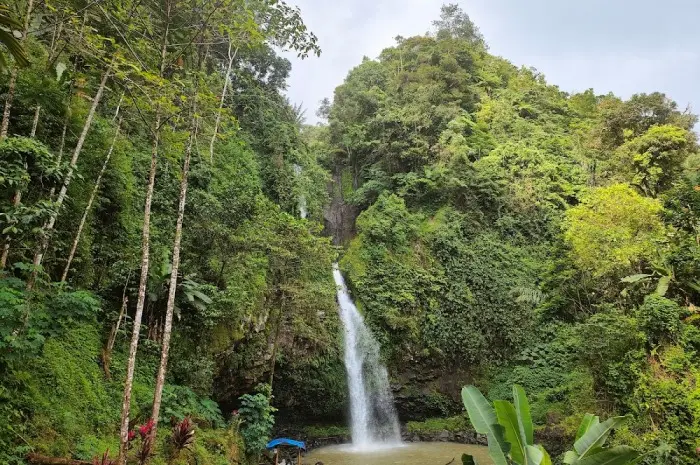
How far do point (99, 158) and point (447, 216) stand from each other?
16.0 meters

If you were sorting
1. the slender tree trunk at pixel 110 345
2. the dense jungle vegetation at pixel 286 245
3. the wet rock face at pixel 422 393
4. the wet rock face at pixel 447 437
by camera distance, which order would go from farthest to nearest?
1. the wet rock face at pixel 422 393
2. the wet rock face at pixel 447 437
3. the slender tree trunk at pixel 110 345
4. the dense jungle vegetation at pixel 286 245

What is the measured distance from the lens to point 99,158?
357 inches

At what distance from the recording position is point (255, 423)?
9984 mm

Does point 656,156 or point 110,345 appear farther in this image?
point 656,156

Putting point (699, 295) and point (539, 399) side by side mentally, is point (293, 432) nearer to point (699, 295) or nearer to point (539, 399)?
point (539, 399)

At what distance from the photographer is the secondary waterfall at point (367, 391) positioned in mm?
15305

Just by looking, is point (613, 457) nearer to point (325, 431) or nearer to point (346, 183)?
point (325, 431)

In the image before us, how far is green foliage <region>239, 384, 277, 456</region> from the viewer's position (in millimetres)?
9789

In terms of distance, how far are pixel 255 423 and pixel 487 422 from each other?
7.09 metres

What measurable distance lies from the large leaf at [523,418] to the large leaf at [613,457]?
472 millimetres

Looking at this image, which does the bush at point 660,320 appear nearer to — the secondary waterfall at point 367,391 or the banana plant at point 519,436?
the banana plant at point 519,436

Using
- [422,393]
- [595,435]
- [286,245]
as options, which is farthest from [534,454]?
[422,393]

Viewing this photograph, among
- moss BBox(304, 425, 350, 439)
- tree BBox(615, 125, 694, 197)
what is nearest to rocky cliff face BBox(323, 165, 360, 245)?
moss BBox(304, 425, 350, 439)

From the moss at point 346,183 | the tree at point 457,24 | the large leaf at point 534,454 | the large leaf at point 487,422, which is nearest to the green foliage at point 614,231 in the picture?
the large leaf at point 487,422
